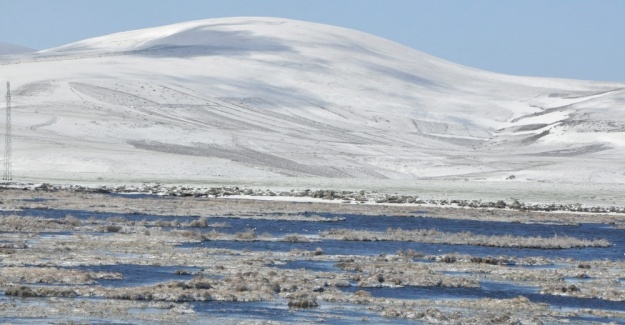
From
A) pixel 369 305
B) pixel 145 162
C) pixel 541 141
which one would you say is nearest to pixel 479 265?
pixel 369 305

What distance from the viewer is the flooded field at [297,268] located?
25.2 metres

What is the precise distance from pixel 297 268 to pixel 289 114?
111907 millimetres

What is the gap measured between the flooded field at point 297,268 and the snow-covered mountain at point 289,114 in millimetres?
32827

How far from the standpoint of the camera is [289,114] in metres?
145

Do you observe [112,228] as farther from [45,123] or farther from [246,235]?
[45,123]

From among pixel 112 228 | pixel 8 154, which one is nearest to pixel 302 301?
pixel 112 228

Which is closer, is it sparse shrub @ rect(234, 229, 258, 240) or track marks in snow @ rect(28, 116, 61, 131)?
sparse shrub @ rect(234, 229, 258, 240)

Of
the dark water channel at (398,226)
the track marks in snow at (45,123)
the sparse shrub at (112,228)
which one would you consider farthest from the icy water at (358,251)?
the track marks in snow at (45,123)

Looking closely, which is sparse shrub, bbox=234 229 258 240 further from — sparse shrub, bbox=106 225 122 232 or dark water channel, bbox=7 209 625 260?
sparse shrub, bbox=106 225 122 232

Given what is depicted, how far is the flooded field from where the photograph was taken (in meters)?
25.2

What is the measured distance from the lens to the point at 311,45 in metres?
186

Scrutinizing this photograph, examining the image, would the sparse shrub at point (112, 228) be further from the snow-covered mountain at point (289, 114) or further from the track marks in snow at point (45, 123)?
the track marks in snow at point (45, 123)

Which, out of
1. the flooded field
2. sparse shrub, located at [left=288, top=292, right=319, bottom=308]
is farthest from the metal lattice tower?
sparse shrub, located at [left=288, top=292, right=319, bottom=308]

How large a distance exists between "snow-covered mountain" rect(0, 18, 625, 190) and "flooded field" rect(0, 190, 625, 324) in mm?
32827
